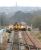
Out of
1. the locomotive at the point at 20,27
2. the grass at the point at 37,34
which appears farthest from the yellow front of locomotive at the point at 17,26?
the grass at the point at 37,34

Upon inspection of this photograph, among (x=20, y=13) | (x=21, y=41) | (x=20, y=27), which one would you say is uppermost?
(x=20, y=13)

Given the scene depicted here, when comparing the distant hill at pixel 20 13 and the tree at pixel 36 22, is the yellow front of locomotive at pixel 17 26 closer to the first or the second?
the distant hill at pixel 20 13

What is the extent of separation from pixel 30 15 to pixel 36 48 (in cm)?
32

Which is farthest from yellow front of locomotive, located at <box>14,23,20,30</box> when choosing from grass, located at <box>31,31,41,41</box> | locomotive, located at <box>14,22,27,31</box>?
grass, located at <box>31,31,41,41</box>

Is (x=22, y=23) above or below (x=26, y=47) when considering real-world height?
above

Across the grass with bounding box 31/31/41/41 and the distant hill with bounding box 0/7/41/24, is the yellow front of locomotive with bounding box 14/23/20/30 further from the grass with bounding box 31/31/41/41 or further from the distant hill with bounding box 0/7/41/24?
the grass with bounding box 31/31/41/41

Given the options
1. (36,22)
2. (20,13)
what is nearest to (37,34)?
(36,22)

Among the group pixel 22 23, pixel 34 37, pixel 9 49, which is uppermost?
pixel 22 23

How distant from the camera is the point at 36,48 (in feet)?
2.90

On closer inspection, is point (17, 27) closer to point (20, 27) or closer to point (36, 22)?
point (20, 27)

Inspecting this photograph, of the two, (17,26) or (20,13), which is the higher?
(20,13)

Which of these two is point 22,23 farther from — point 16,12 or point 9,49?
point 9,49
